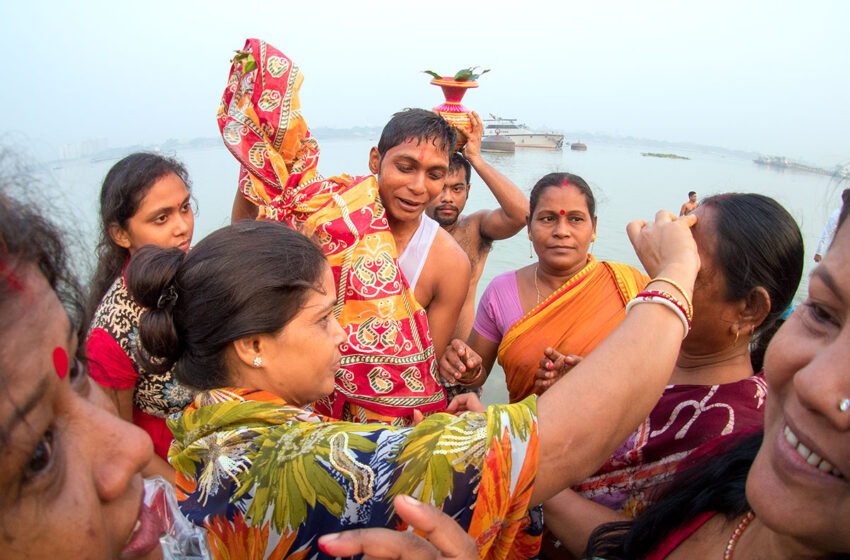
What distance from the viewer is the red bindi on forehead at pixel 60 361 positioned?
77 cm

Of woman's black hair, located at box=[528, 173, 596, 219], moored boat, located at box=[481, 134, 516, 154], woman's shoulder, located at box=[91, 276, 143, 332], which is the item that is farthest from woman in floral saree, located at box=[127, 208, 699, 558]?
moored boat, located at box=[481, 134, 516, 154]

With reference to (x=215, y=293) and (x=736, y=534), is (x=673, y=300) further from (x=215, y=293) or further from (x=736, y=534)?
(x=215, y=293)

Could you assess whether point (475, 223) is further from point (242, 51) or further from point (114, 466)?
point (114, 466)

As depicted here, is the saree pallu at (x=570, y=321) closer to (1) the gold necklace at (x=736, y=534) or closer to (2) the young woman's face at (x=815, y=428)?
(1) the gold necklace at (x=736, y=534)

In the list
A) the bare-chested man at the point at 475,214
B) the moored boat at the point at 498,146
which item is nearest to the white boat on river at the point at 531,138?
the moored boat at the point at 498,146

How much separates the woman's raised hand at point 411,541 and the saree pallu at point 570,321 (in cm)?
201

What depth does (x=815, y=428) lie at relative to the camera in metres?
0.90

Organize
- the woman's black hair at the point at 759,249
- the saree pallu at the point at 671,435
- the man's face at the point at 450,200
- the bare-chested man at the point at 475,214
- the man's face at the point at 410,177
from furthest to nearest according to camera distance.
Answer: the man's face at the point at 450,200 → the bare-chested man at the point at 475,214 → the man's face at the point at 410,177 → the woman's black hair at the point at 759,249 → the saree pallu at the point at 671,435

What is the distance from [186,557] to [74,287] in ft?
2.51

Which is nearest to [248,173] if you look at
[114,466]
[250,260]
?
[250,260]

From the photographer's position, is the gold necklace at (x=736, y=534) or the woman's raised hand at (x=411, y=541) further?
the gold necklace at (x=736, y=534)

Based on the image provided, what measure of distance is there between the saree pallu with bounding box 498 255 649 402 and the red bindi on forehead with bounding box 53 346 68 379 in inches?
96.4

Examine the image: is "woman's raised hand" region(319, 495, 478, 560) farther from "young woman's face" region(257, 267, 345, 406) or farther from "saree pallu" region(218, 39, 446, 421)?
"saree pallu" region(218, 39, 446, 421)

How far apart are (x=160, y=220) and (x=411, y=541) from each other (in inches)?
95.0
